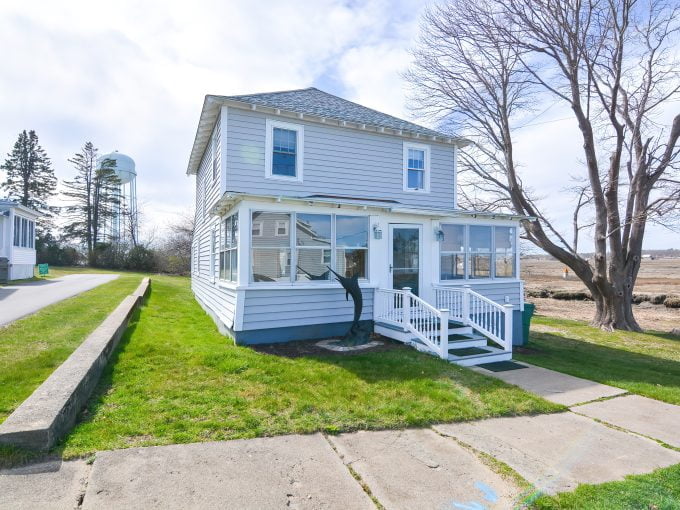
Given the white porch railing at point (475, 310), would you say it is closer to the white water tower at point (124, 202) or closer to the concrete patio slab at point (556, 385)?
the concrete patio slab at point (556, 385)

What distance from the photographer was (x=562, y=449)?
3.79 metres

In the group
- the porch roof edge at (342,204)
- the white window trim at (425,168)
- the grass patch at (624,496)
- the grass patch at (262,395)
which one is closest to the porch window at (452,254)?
the porch roof edge at (342,204)

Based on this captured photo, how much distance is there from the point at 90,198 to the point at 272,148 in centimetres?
3612

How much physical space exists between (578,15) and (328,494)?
15.7 metres

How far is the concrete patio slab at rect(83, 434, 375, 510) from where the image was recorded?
9.01 feet

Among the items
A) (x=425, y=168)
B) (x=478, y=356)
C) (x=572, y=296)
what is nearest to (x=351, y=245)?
(x=478, y=356)

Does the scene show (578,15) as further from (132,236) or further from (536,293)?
(132,236)

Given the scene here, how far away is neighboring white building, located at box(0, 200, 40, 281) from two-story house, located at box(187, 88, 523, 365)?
11.8 m

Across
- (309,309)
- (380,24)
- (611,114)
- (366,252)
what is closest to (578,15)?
(611,114)

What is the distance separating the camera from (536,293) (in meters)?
28.0

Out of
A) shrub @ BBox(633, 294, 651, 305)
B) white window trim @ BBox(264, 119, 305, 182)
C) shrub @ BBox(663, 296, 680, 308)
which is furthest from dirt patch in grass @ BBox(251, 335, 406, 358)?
shrub @ BBox(633, 294, 651, 305)

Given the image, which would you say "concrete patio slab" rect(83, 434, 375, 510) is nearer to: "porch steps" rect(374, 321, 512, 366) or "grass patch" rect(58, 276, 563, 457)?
"grass patch" rect(58, 276, 563, 457)

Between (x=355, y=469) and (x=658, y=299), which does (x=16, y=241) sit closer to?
(x=355, y=469)

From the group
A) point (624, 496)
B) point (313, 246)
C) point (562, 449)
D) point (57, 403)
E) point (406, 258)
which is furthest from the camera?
point (406, 258)
